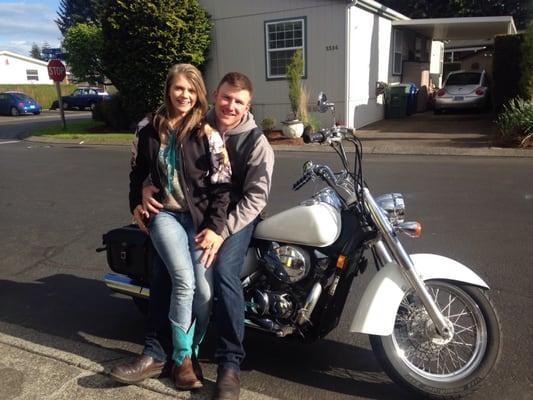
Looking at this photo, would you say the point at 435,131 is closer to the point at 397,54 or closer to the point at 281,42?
the point at 281,42

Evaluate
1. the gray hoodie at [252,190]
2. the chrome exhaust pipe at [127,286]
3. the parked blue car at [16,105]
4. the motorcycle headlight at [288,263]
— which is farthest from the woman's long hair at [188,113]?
the parked blue car at [16,105]

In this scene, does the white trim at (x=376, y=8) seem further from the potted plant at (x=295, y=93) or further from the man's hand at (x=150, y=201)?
the man's hand at (x=150, y=201)

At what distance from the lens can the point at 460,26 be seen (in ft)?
62.4

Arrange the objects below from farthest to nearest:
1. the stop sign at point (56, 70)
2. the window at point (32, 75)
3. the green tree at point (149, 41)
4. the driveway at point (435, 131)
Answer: the window at point (32, 75) < the stop sign at point (56, 70) < the green tree at point (149, 41) < the driveway at point (435, 131)

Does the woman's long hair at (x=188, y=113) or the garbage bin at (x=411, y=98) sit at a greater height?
the woman's long hair at (x=188, y=113)

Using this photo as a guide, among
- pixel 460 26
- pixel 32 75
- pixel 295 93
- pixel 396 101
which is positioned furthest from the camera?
pixel 32 75

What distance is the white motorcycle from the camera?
8.56ft

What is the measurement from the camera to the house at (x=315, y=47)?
48.1ft

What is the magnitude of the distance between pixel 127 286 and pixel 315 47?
12.9 m

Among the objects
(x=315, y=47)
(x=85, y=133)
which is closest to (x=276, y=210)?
(x=315, y=47)

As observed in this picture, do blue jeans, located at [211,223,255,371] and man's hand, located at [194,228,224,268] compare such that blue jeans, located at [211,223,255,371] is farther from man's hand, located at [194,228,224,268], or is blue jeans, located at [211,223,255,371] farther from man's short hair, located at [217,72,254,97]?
man's short hair, located at [217,72,254,97]

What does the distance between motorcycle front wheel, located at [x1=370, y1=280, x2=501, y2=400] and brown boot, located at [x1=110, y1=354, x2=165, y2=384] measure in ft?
4.17

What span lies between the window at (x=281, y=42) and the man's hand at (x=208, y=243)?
43.8 feet

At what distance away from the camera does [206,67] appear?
675 inches
